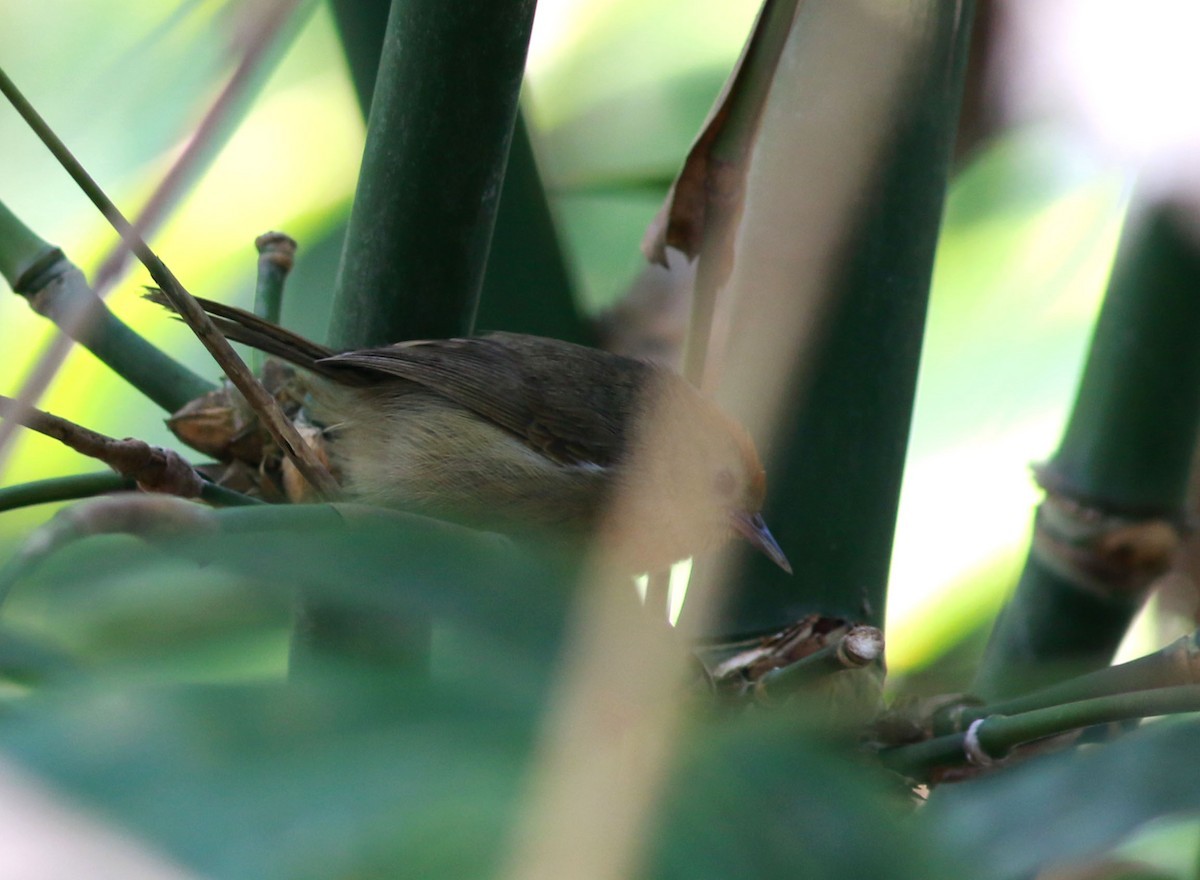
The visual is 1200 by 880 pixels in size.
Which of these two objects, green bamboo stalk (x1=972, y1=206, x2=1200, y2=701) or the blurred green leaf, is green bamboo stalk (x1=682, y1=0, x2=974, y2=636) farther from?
the blurred green leaf

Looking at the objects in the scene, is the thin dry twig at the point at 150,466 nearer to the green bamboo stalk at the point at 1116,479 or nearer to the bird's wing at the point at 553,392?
the green bamboo stalk at the point at 1116,479

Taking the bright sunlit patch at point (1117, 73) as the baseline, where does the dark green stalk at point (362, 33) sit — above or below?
above

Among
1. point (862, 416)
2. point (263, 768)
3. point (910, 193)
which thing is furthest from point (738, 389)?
point (263, 768)

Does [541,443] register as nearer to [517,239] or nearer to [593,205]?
[593,205]

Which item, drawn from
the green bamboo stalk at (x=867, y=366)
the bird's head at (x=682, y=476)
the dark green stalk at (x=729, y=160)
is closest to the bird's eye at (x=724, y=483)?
the bird's head at (x=682, y=476)

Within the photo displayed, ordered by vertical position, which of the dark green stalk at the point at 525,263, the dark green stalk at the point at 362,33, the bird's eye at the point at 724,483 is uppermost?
the dark green stalk at the point at 362,33

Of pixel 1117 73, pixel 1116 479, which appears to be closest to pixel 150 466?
pixel 1116 479

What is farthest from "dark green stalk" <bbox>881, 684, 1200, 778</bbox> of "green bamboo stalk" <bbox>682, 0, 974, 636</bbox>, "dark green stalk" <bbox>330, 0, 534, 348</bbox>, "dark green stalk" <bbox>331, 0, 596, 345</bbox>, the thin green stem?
"dark green stalk" <bbox>331, 0, 596, 345</bbox>
